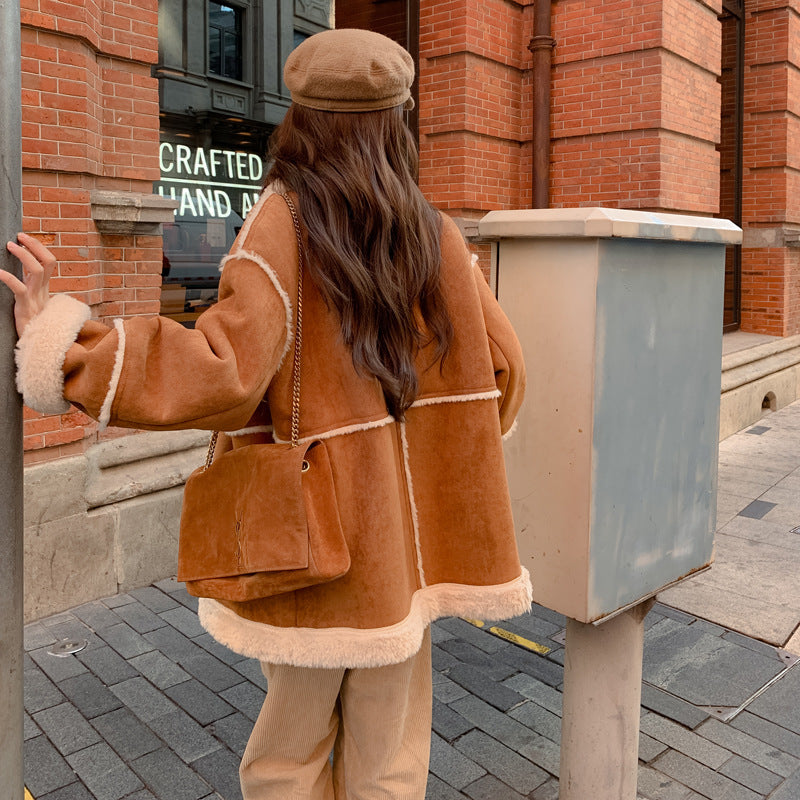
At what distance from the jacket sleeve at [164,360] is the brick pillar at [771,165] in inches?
395

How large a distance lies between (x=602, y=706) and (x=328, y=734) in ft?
2.75

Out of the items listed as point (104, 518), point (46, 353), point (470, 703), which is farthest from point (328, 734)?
point (104, 518)

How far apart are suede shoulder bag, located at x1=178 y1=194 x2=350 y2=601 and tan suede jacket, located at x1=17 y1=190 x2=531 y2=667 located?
53 millimetres

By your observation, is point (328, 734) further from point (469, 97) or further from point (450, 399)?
point (469, 97)

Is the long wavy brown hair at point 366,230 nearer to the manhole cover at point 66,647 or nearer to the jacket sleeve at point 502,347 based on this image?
the jacket sleeve at point 502,347

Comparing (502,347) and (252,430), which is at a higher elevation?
(502,347)

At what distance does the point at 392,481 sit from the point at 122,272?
308 centimetres

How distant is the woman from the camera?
156 centimetres

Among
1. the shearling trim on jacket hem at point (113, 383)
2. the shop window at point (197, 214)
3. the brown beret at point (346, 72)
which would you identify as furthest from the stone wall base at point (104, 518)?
the brown beret at point (346, 72)

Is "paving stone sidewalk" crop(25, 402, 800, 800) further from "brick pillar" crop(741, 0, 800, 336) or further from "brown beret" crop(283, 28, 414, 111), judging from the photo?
"brick pillar" crop(741, 0, 800, 336)

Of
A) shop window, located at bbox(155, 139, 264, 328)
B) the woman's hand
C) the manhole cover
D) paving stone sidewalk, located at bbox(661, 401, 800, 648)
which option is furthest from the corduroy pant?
shop window, located at bbox(155, 139, 264, 328)

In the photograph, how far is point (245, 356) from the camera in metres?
1.61

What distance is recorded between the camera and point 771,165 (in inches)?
406

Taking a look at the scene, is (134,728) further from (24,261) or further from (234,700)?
(24,261)
